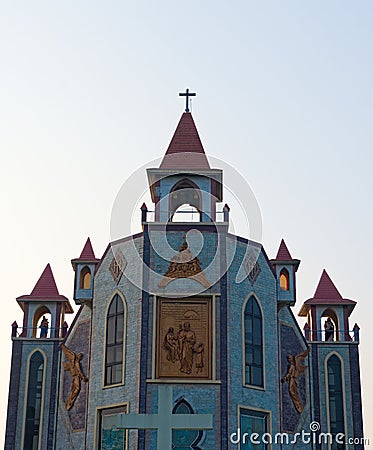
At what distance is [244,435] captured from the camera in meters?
29.6

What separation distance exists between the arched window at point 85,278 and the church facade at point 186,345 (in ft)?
0.15

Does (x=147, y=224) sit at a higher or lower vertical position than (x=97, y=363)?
higher

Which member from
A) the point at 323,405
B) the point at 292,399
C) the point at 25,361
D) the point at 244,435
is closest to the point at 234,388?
the point at 244,435

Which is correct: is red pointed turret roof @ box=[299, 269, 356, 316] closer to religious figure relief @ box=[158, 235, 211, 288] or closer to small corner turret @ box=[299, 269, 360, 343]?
small corner turret @ box=[299, 269, 360, 343]

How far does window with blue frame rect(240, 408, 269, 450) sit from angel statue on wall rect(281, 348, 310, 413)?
2375 mm

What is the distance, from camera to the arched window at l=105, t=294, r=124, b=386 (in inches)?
1208

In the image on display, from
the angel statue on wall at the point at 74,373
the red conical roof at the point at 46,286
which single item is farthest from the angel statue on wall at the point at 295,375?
the red conical roof at the point at 46,286

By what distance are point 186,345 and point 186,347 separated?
73mm

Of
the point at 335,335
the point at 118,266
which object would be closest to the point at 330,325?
the point at 335,335

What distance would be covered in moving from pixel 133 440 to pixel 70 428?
4172mm

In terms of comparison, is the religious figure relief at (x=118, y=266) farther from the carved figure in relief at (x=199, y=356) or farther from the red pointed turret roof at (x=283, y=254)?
the red pointed turret roof at (x=283, y=254)

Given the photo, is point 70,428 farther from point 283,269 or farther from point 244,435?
point 283,269

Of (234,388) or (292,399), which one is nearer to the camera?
(234,388)

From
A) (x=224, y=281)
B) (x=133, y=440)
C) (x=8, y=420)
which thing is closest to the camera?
(x=133, y=440)
